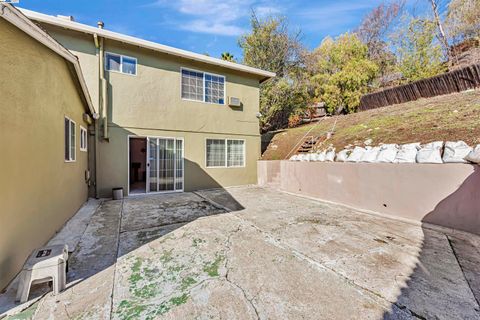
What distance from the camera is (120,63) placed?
7359 mm

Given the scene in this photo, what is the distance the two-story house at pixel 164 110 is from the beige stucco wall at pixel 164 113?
0.03 metres

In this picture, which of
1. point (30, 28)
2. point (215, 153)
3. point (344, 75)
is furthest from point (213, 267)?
point (344, 75)

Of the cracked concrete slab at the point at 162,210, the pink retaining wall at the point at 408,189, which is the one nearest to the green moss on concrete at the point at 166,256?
the cracked concrete slab at the point at 162,210

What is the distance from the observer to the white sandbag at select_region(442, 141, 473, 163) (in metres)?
4.03

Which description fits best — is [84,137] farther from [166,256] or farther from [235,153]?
[235,153]

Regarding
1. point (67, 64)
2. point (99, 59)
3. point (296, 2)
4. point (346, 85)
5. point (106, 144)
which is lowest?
point (106, 144)

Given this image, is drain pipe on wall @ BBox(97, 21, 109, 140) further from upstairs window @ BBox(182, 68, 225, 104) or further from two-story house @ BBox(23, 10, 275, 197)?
upstairs window @ BBox(182, 68, 225, 104)

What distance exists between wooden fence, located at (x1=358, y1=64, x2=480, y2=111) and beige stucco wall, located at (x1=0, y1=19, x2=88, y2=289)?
12.7 meters

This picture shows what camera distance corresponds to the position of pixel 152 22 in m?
9.06

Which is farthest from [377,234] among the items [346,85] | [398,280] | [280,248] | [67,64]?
[346,85]

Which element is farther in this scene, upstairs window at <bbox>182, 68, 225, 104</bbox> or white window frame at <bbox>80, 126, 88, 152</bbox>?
upstairs window at <bbox>182, 68, 225, 104</bbox>

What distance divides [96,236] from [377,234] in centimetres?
519

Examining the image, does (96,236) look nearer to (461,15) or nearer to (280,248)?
(280,248)

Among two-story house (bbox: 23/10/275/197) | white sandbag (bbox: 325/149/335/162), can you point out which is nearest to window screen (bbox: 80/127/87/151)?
two-story house (bbox: 23/10/275/197)
